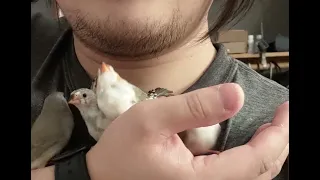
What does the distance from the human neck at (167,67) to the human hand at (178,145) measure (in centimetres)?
14

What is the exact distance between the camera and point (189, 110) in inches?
13.4

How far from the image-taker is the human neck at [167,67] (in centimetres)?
53

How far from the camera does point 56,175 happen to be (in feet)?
1.39

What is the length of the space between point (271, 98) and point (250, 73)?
0.17 ft

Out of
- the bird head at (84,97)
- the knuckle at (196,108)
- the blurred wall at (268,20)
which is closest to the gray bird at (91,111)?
the bird head at (84,97)

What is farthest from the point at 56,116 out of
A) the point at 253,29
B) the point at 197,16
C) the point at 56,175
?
the point at 253,29

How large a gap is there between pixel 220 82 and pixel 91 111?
17 centimetres

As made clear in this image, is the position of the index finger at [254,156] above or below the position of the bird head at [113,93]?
below

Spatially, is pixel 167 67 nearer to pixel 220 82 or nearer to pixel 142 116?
pixel 220 82

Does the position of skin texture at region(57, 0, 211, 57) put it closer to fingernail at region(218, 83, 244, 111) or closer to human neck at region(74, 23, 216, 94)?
human neck at region(74, 23, 216, 94)

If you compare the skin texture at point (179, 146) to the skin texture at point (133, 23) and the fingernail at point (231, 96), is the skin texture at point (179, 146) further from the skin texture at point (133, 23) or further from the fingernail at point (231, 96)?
the skin texture at point (133, 23)

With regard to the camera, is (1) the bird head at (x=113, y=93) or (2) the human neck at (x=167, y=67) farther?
(2) the human neck at (x=167, y=67)

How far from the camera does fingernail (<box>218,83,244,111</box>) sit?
0.33m

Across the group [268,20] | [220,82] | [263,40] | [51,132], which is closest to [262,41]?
[263,40]
